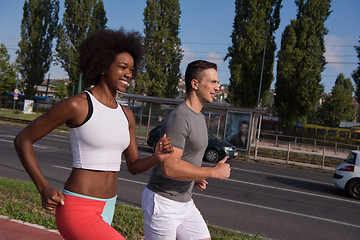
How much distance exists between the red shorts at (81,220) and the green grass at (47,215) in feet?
8.40

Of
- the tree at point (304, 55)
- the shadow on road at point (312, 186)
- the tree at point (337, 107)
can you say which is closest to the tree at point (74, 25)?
the tree at point (304, 55)

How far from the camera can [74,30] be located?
117ft

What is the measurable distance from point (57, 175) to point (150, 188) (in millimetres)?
6938

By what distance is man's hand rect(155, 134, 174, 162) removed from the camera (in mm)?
2082

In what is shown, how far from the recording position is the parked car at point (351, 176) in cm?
976

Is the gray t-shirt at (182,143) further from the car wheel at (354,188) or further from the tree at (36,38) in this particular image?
the tree at (36,38)

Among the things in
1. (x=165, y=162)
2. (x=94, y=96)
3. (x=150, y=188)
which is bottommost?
(x=150, y=188)

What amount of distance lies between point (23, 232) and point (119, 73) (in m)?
2.89

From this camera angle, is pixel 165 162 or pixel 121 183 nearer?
pixel 165 162

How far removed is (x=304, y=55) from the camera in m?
29.9

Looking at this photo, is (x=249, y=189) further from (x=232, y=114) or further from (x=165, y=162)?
(x=232, y=114)

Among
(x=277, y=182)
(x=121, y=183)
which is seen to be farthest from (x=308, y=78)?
(x=121, y=183)

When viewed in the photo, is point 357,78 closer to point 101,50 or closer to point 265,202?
point 265,202

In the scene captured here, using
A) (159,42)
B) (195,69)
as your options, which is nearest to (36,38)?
(159,42)
